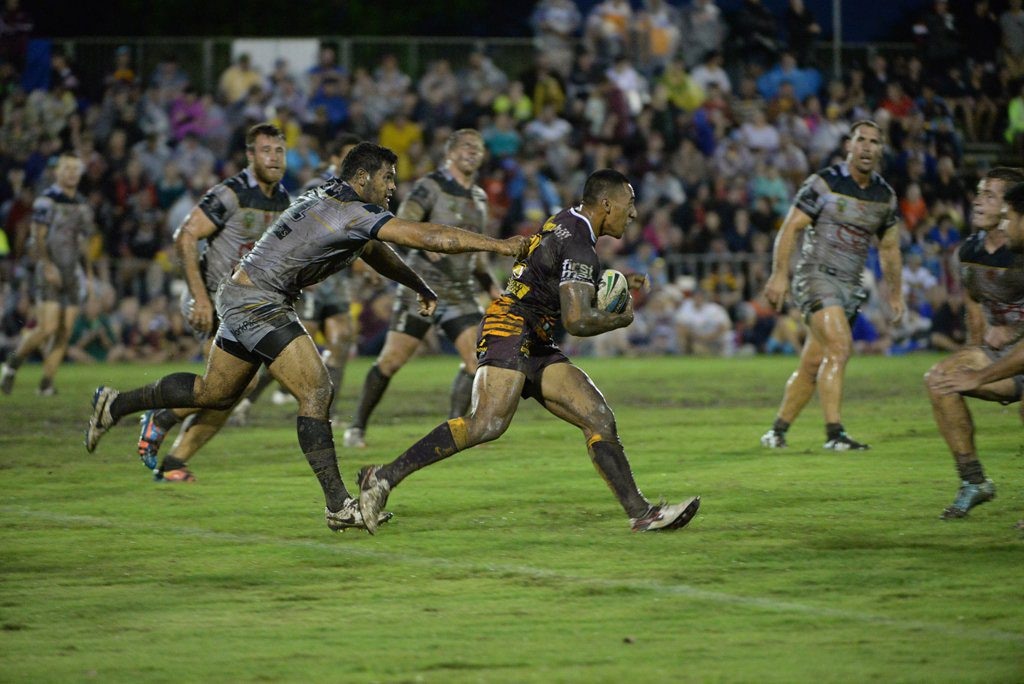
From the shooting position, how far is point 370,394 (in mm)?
12828

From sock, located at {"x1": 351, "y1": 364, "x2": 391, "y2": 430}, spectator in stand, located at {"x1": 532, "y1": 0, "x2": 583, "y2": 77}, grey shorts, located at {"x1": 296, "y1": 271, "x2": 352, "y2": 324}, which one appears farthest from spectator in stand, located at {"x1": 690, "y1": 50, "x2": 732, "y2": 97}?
sock, located at {"x1": 351, "y1": 364, "x2": 391, "y2": 430}

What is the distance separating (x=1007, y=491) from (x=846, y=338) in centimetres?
292

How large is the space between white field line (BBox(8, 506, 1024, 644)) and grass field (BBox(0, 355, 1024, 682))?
21 mm

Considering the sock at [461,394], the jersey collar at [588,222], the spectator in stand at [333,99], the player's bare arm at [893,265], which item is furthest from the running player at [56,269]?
the jersey collar at [588,222]

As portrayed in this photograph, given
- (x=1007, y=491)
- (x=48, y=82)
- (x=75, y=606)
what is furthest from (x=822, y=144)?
(x=75, y=606)

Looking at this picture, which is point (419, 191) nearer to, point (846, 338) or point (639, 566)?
point (846, 338)

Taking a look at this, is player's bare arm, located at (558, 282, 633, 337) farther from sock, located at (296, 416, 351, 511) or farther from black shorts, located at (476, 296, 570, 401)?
sock, located at (296, 416, 351, 511)

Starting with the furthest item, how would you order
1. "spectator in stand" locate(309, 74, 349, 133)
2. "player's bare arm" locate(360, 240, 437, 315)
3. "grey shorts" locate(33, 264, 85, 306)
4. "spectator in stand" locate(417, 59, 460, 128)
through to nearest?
"spectator in stand" locate(417, 59, 460, 128) → "spectator in stand" locate(309, 74, 349, 133) → "grey shorts" locate(33, 264, 85, 306) → "player's bare arm" locate(360, 240, 437, 315)

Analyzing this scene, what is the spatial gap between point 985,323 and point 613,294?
262 cm

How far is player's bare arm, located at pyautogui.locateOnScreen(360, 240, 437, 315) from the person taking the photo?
886 centimetres

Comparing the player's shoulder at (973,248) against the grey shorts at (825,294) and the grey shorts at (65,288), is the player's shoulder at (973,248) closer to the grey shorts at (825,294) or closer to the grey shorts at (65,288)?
the grey shorts at (825,294)

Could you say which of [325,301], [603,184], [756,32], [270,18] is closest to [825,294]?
[603,184]

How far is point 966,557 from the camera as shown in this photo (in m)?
7.21

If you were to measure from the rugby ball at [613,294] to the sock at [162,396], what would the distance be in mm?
2753
